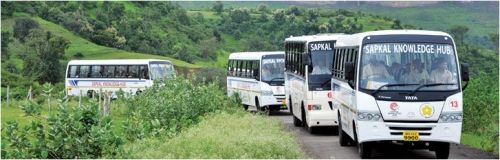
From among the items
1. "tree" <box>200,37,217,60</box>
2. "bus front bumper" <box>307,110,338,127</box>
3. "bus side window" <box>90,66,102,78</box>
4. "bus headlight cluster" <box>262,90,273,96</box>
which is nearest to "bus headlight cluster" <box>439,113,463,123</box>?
"bus front bumper" <box>307,110,338,127</box>

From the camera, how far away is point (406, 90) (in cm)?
1655

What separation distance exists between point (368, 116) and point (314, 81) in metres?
6.76

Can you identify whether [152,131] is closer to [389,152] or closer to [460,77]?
[389,152]

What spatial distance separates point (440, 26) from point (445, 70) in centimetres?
12295

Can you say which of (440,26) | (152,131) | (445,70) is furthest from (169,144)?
(440,26)

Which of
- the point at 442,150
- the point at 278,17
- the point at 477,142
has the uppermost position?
the point at 442,150

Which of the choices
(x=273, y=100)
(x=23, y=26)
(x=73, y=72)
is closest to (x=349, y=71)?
(x=273, y=100)

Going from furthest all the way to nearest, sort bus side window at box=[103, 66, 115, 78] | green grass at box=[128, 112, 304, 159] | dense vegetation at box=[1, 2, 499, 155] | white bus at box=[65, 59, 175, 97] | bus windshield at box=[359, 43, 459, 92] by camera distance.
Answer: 1. dense vegetation at box=[1, 2, 499, 155]
2. bus side window at box=[103, 66, 115, 78]
3. white bus at box=[65, 59, 175, 97]
4. bus windshield at box=[359, 43, 459, 92]
5. green grass at box=[128, 112, 304, 159]

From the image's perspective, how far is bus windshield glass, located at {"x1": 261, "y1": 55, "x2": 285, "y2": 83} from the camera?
33938mm

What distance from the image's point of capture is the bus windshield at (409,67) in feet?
54.8

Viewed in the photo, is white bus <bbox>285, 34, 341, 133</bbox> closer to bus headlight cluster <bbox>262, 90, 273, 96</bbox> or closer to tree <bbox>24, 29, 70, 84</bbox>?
bus headlight cluster <bbox>262, 90, 273, 96</bbox>

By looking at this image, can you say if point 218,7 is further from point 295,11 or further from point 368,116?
point 368,116

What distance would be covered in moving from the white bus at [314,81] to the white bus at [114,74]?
2710cm

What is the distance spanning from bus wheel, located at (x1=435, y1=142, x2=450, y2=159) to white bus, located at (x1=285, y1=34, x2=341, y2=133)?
577 cm
